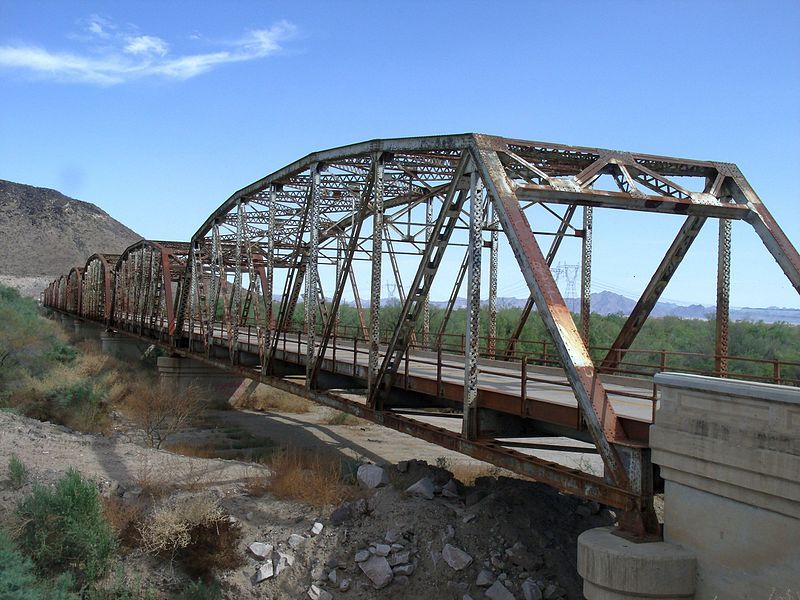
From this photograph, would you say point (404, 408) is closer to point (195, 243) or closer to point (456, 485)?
point (456, 485)

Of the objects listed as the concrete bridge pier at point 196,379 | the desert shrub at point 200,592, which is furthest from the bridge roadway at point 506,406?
the concrete bridge pier at point 196,379

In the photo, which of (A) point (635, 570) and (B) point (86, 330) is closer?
(A) point (635, 570)

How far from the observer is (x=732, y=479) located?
7707 mm

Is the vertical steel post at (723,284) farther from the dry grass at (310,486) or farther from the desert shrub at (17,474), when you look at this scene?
the desert shrub at (17,474)

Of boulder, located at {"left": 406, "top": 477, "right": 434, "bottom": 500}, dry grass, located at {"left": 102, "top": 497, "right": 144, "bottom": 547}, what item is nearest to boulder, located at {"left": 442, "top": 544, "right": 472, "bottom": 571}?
boulder, located at {"left": 406, "top": 477, "right": 434, "bottom": 500}

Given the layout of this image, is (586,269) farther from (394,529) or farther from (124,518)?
(124,518)

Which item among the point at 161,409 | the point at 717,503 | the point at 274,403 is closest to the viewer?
the point at 717,503

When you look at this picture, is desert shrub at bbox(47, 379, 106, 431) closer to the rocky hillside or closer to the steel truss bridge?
the steel truss bridge

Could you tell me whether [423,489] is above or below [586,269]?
below

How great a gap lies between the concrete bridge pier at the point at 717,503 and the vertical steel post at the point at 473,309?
3376 millimetres

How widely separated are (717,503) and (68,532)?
10006 mm

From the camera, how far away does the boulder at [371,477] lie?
50.6 ft

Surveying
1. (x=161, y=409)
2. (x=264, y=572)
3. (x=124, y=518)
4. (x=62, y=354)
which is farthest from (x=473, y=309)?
(x=62, y=354)

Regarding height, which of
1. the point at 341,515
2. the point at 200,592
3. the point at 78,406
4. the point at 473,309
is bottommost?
the point at 200,592
